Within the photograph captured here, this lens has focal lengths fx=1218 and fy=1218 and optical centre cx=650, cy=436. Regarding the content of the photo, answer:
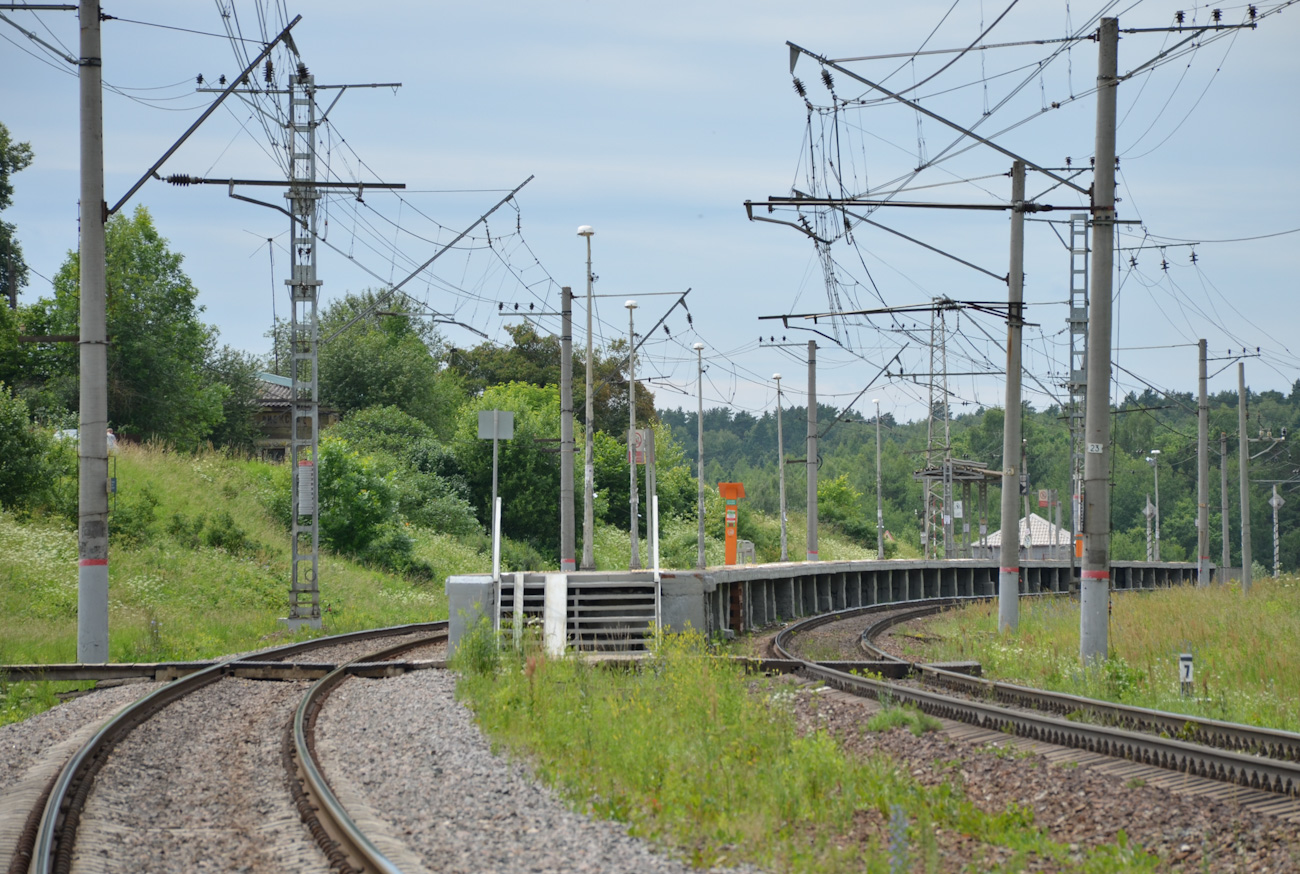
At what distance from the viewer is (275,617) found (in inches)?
1076

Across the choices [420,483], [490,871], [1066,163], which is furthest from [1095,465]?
[420,483]

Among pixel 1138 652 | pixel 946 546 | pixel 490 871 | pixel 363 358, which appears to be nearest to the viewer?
pixel 490 871

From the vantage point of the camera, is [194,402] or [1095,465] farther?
[194,402]

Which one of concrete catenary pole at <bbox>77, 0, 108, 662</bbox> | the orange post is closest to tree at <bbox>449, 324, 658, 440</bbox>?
the orange post

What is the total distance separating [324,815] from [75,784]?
2.30 meters

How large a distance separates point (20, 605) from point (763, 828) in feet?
65.8

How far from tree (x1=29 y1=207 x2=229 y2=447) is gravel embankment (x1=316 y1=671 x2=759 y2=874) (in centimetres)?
4038

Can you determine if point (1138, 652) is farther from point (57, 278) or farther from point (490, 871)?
point (57, 278)

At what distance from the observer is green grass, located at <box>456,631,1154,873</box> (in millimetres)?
7391

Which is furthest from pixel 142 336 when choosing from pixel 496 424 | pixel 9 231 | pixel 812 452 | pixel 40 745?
pixel 40 745

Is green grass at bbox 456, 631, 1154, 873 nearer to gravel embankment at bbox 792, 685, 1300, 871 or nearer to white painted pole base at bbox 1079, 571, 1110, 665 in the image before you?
gravel embankment at bbox 792, 685, 1300, 871

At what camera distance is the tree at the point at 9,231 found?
53375mm

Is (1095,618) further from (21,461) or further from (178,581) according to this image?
(21,461)

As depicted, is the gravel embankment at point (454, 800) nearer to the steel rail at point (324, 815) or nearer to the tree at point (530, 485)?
the steel rail at point (324, 815)
